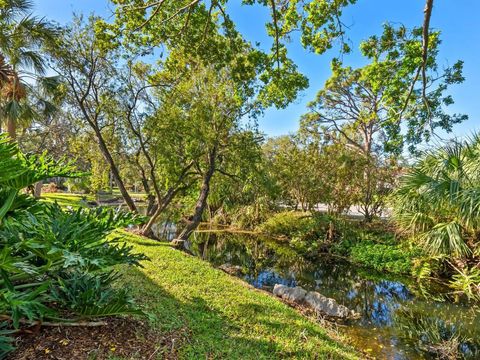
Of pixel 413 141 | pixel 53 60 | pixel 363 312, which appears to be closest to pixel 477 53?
pixel 413 141

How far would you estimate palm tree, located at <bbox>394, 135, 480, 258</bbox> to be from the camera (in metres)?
6.50

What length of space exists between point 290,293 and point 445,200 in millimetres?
4312

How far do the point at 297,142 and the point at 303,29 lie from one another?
1147 centimetres

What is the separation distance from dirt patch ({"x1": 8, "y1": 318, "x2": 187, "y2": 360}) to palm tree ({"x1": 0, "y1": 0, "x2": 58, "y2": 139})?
28.4ft

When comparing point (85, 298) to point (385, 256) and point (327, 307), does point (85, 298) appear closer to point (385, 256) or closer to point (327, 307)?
point (327, 307)

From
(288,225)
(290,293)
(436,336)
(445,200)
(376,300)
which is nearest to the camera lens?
(436,336)

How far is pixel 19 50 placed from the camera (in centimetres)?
909

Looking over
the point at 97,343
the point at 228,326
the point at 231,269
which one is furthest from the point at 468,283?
the point at 97,343

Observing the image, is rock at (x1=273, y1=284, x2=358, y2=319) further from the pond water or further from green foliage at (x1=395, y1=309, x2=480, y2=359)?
green foliage at (x1=395, y1=309, x2=480, y2=359)

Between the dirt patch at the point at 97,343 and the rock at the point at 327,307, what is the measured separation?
14.4 ft

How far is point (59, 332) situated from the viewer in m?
2.48

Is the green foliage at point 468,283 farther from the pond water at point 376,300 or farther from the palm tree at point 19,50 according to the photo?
the palm tree at point 19,50

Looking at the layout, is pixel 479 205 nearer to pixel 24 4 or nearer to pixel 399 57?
pixel 399 57

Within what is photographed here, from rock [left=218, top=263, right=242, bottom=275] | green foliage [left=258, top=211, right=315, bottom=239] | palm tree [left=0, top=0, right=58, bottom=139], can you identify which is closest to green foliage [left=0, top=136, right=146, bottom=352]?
rock [left=218, top=263, right=242, bottom=275]
